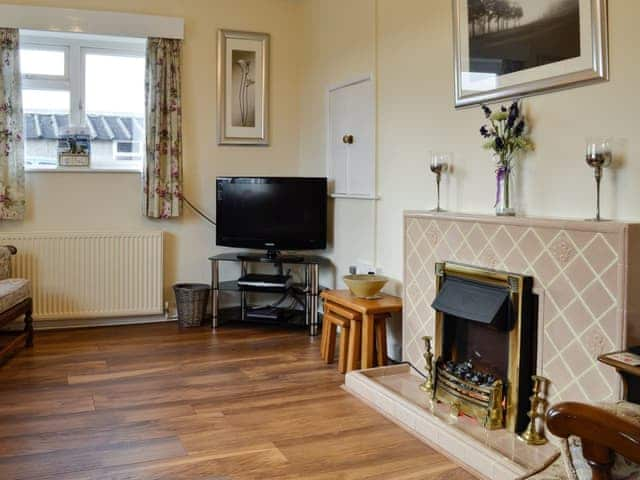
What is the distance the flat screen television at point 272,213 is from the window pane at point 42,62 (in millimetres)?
1532

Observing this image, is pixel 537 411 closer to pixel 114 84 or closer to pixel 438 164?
pixel 438 164

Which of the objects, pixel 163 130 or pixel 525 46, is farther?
pixel 163 130

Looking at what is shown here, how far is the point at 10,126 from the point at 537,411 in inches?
164

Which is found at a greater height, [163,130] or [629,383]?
[163,130]

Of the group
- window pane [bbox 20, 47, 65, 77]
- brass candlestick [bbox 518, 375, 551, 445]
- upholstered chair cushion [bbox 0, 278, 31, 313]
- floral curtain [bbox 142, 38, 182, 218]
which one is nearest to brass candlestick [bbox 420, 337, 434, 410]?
brass candlestick [bbox 518, 375, 551, 445]

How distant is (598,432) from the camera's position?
1198 millimetres

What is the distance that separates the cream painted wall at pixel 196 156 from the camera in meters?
4.98

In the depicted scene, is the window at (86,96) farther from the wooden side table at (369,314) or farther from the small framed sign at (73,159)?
the wooden side table at (369,314)

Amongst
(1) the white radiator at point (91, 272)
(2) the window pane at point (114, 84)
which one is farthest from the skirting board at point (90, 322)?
(2) the window pane at point (114, 84)

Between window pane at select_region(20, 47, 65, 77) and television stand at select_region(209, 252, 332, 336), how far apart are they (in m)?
1.92

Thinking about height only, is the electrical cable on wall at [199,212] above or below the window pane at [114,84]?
below

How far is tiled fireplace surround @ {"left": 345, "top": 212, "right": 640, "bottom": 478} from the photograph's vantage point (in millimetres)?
2273

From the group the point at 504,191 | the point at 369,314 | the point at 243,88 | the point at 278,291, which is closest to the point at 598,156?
the point at 504,191

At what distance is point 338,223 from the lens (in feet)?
16.1
